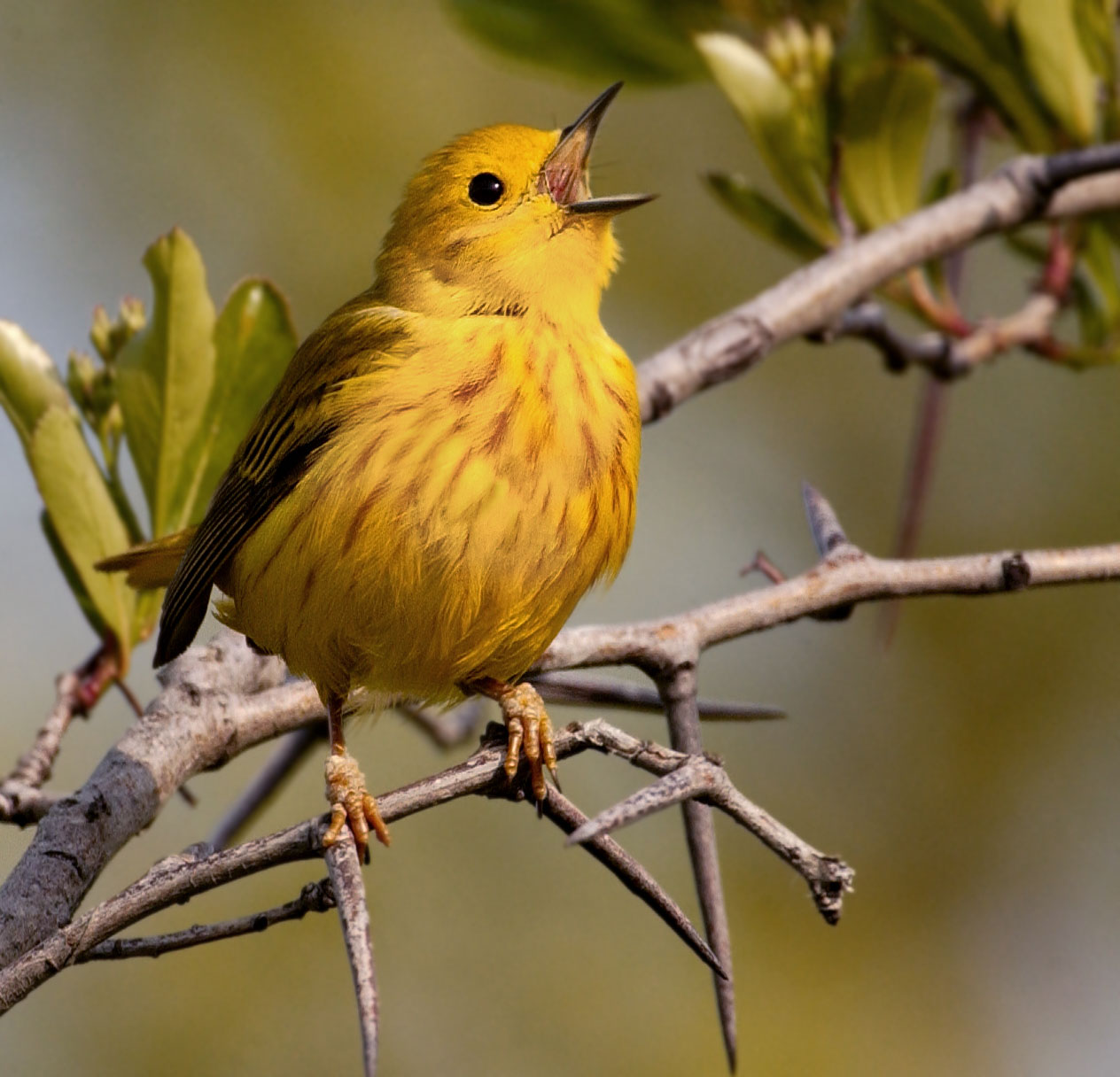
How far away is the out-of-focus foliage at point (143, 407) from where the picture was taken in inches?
114

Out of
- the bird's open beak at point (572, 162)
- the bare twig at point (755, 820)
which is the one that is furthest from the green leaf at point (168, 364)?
the bare twig at point (755, 820)

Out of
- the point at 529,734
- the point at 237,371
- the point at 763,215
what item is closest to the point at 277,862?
the point at 529,734

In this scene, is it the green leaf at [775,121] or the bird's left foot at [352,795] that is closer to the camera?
the bird's left foot at [352,795]

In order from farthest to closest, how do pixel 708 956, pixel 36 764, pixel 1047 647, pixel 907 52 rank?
pixel 1047 647
pixel 907 52
pixel 36 764
pixel 708 956

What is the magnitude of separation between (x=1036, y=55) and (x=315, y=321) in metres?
3.53

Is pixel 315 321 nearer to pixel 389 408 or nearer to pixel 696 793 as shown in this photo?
pixel 389 408

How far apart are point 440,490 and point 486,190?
3.39 ft

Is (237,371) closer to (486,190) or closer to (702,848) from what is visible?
(486,190)

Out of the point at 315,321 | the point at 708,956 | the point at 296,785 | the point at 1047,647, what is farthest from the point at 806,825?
the point at 708,956

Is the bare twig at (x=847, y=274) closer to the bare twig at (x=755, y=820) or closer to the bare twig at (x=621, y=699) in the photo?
the bare twig at (x=621, y=699)

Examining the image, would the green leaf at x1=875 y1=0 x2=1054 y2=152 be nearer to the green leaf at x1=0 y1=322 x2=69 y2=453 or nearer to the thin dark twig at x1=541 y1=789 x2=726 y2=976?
the green leaf at x1=0 y1=322 x2=69 y2=453

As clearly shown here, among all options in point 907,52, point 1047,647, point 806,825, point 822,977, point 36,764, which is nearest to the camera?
point 36,764

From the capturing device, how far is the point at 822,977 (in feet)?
16.6

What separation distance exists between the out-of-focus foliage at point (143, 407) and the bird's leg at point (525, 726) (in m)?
0.79
